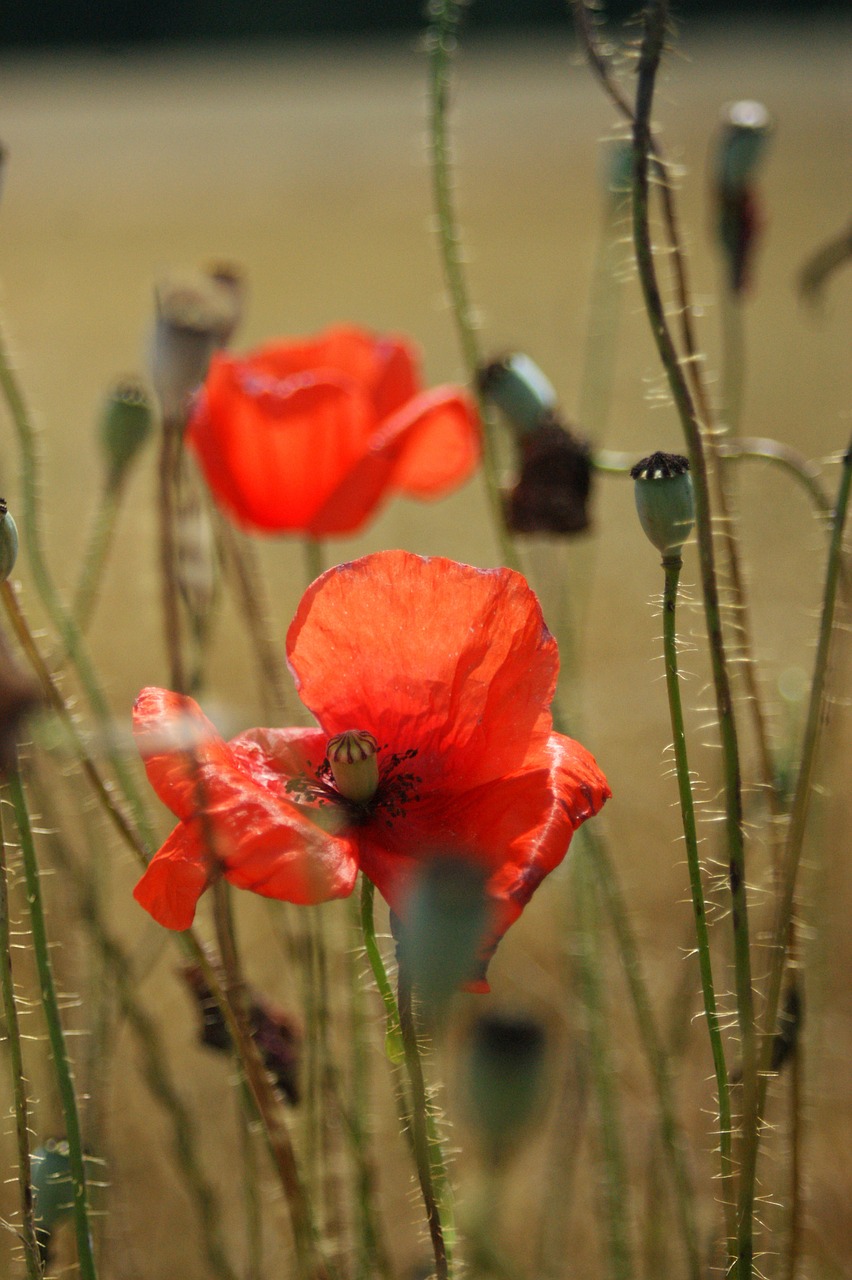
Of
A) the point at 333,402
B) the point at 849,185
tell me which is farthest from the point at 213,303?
the point at 849,185

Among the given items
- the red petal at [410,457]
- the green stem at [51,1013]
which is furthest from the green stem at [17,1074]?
the red petal at [410,457]

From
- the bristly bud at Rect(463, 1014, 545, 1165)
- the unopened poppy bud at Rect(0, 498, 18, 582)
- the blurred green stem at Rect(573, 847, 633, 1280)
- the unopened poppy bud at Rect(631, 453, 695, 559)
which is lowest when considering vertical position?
the blurred green stem at Rect(573, 847, 633, 1280)

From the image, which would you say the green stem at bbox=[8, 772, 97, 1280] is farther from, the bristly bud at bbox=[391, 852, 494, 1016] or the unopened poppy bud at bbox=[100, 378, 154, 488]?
the unopened poppy bud at bbox=[100, 378, 154, 488]

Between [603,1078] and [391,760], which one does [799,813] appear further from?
[603,1078]

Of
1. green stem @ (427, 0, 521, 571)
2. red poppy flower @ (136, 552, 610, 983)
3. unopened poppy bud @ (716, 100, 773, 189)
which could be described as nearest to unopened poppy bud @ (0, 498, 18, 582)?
red poppy flower @ (136, 552, 610, 983)

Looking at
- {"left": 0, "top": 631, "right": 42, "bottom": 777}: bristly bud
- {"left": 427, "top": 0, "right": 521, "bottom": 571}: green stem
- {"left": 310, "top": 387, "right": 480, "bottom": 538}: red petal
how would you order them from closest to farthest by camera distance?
1. {"left": 0, "top": 631, "right": 42, "bottom": 777}: bristly bud
2. {"left": 427, "top": 0, "right": 521, "bottom": 571}: green stem
3. {"left": 310, "top": 387, "right": 480, "bottom": 538}: red petal

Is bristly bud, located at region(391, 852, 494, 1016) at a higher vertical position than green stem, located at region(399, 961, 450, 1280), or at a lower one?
higher
